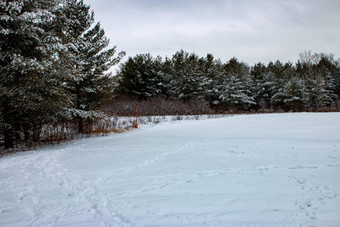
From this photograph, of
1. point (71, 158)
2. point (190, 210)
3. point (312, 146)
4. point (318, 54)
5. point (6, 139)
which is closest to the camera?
point (190, 210)

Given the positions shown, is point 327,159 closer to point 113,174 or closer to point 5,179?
point 113,174

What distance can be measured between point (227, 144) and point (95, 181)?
439 cm

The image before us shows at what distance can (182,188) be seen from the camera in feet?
12.4

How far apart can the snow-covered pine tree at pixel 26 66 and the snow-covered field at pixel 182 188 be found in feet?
8.36

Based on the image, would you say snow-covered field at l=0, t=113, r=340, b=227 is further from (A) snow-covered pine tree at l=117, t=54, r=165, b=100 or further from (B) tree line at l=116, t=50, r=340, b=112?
(A) snow-covered pine tree at l=117, t=54, r=165, b=100

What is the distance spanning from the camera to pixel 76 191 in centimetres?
397

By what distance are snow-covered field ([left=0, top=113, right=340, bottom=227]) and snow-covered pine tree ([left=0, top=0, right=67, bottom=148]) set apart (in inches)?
100

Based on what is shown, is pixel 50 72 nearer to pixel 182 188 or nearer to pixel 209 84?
pixel 182 188

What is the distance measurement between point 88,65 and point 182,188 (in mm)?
9339

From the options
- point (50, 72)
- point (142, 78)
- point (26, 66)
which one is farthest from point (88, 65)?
point (142, 78)

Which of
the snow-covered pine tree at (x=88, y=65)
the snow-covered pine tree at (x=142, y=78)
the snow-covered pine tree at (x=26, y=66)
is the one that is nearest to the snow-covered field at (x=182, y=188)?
the snow-covered pine tree at (x=26, y=66)

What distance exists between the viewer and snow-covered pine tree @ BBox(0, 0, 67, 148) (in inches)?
288

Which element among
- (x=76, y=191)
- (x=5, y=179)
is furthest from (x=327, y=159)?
(x=5, y=179)

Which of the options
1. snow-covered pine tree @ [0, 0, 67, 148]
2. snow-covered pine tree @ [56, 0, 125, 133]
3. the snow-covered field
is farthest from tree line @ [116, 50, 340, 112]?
the snow-covered field
